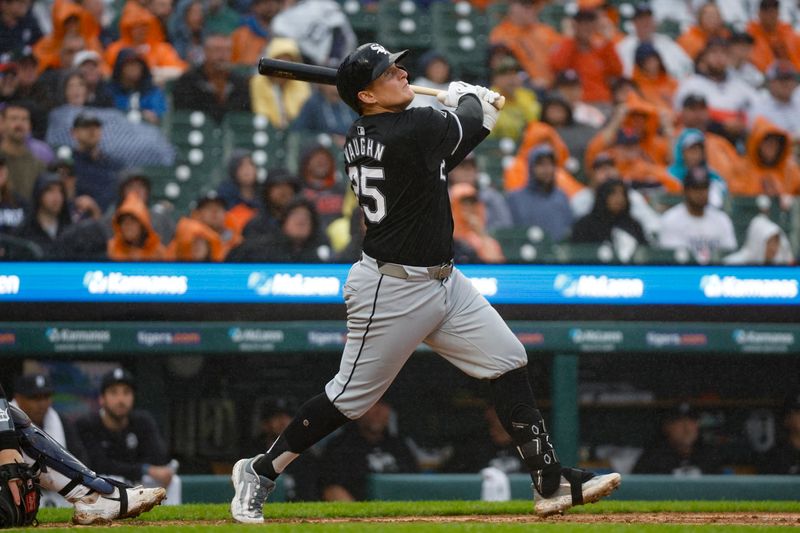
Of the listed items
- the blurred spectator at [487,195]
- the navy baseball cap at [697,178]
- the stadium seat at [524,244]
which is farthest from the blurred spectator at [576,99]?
the stadium seat at [524,244]

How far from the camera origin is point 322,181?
8398mm

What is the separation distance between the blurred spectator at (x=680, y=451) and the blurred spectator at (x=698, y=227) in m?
1.15

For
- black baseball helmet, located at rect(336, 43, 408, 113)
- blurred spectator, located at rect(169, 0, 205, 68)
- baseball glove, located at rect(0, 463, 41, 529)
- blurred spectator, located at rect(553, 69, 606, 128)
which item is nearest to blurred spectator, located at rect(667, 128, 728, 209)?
blurred spectator, located at rect(553, 69, 606, 128)

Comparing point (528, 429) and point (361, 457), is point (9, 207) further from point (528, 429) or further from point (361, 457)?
point (528, 429)

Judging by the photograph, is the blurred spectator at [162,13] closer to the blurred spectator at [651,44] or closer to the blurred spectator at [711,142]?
the blurred spectator at [651,44]

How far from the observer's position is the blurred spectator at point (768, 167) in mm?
9016

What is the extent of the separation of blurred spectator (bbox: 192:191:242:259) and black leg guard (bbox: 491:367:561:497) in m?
3.98

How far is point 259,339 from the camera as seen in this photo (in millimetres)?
7512

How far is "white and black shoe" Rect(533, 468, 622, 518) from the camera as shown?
4.22 metres

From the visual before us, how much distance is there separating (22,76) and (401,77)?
5.35 m

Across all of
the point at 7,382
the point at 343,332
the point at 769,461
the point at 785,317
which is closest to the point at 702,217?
the point at 785,317

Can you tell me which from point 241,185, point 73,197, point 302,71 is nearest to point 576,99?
point 241,185

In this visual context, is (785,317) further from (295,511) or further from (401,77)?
(401,77)

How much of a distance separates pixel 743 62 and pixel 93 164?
17.1 feet
